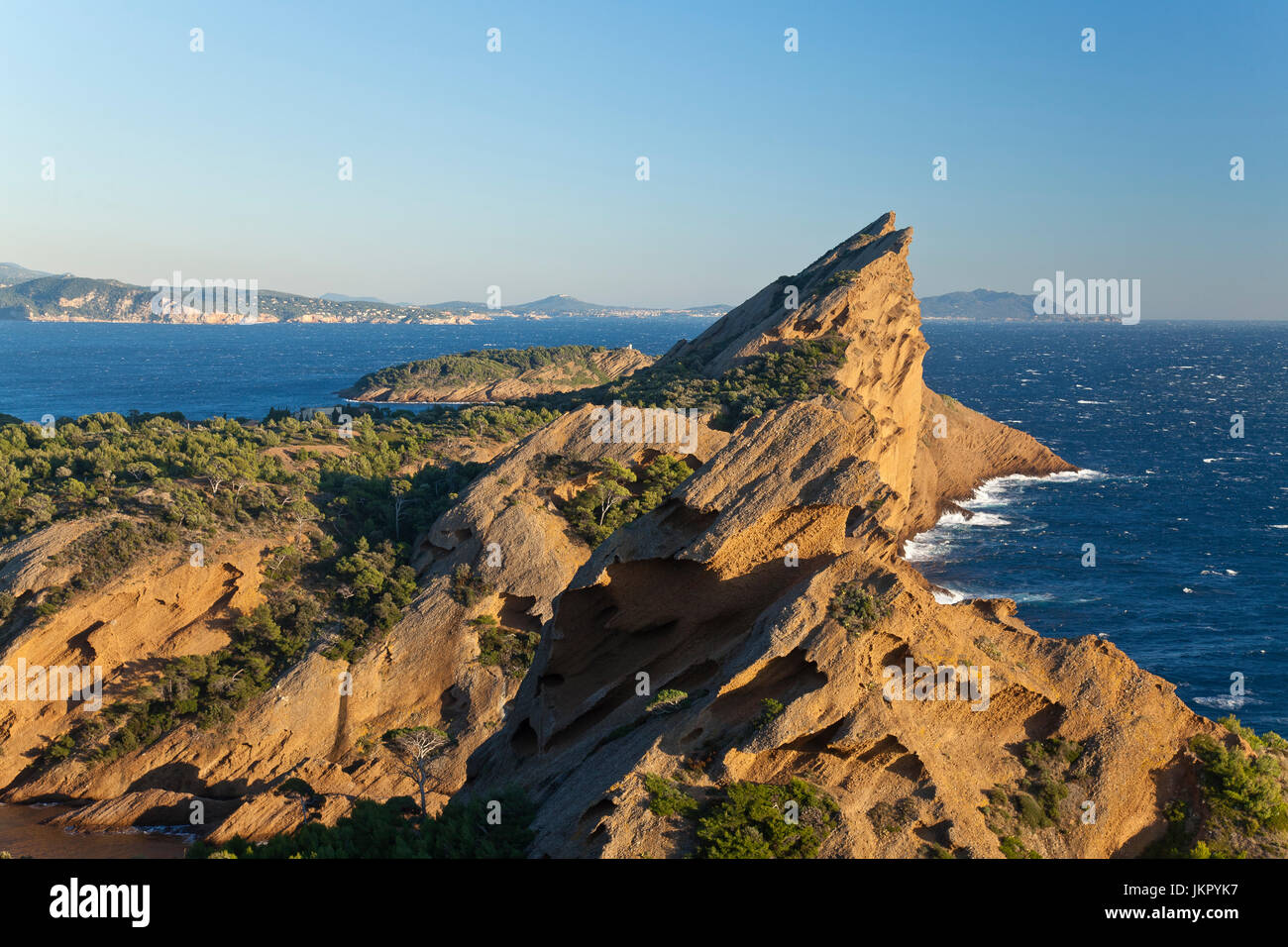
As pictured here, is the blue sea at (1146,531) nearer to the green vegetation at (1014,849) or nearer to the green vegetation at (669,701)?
the green vegetation at (1014,849)

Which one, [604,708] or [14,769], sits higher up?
[604,708]

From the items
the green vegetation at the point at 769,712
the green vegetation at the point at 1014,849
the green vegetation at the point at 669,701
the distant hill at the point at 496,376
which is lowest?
the green vegetation at the point at 1014,849

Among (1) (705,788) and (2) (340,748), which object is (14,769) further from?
(1) (705,788)

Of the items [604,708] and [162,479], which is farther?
[162,479]

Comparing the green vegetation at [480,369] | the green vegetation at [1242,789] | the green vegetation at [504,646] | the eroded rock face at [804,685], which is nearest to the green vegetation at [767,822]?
the eroded rock face at [804,685]

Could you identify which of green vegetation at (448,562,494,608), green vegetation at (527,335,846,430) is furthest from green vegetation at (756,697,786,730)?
green vegetation at (527,335,846,430)
